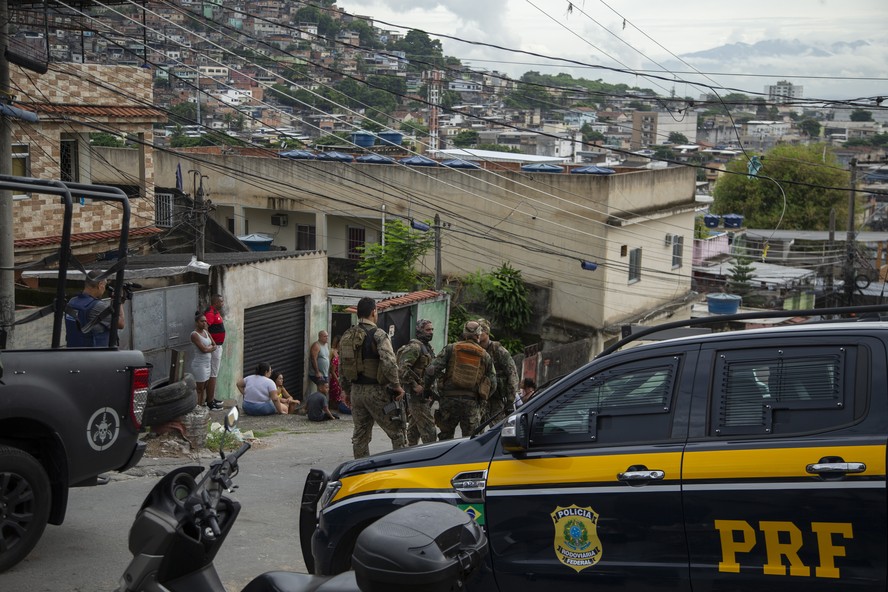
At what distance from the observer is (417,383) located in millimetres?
10617

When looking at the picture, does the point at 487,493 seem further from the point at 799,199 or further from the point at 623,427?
the point at 799,199

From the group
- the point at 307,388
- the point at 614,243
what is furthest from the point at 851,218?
the point at 307,388

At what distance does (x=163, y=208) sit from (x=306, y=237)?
11.2m

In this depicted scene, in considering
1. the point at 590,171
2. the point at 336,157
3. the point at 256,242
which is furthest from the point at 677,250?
the point at 256,242

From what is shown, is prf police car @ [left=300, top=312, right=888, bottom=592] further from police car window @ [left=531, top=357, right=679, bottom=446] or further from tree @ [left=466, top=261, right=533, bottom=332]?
tree @ [left=466, top=261, right=533, bottom=332]

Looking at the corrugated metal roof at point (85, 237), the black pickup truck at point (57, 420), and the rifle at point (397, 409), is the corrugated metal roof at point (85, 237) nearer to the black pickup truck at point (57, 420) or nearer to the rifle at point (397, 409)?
the rifle at point (397, 409)

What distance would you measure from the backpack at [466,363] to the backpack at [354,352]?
34.5 inches

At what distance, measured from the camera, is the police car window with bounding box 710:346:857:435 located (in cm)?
479

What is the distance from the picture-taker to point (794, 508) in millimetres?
4656

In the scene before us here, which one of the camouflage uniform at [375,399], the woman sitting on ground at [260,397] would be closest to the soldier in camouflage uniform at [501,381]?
the camouflage uniform at [375,399]

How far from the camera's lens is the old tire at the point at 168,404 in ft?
34.7

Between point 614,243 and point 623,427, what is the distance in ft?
85.9

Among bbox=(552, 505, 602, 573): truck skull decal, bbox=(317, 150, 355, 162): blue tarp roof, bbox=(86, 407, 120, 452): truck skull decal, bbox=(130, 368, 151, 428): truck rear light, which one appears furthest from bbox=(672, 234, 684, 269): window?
bbox=(552, 505, 602, 573): truck skull decal

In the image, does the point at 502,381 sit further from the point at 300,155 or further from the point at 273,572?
the point at 300,155
